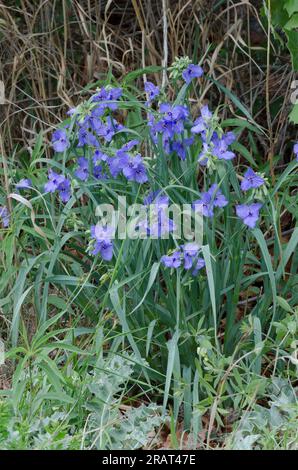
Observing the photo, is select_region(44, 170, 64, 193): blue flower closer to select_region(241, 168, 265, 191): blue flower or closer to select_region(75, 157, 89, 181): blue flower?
select_region(75, 157, 89, 181): blue flower

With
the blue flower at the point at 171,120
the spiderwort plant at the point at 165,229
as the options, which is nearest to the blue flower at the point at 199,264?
the spiderwort plant at the point at 165,229

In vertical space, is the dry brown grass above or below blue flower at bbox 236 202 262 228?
above

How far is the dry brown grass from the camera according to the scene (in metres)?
4.11

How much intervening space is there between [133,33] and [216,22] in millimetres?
409

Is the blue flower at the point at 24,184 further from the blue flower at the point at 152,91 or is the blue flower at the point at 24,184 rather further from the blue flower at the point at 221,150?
the blue flower at the point at 221,150

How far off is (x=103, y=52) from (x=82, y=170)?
53.5 inches

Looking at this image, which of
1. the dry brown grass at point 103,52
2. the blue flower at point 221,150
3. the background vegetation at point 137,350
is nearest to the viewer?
the background vegetation at point 137,350

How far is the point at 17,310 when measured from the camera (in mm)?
2896

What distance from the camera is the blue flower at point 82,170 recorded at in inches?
125

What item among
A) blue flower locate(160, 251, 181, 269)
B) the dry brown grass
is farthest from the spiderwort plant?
the dry brown grass

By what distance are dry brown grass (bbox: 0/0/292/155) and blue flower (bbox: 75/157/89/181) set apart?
87 cm

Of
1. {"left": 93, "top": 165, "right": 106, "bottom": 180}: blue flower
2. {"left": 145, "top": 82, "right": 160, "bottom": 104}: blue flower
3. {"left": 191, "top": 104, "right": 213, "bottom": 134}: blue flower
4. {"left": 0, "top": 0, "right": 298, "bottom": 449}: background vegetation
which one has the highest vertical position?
{"left": 145, "top": 82, "right": 160, "bottom": 104}: blue flower

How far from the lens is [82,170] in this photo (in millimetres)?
3199

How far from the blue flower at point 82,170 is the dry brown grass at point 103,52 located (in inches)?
34.2
